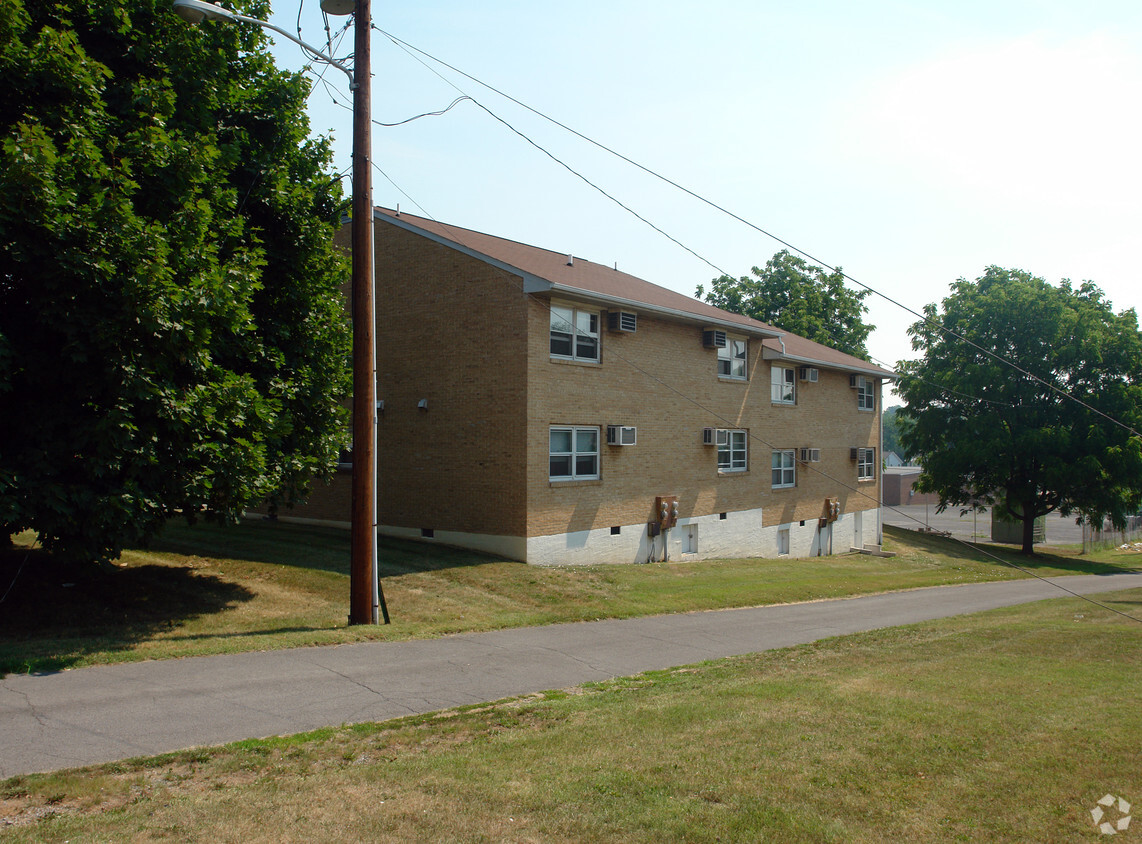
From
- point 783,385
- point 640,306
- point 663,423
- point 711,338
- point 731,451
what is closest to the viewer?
point 640,306

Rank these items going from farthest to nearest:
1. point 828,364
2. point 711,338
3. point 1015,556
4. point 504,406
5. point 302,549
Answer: point 1015,556 < point 828,364 < point 711,338 < point 504,406 < point 302,549

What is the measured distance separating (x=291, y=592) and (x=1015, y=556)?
33.0 metres

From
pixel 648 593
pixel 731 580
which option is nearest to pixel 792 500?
pixel 731 580

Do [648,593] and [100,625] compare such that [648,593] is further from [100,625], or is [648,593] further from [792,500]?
[792,500]

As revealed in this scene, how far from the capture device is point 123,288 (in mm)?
9461

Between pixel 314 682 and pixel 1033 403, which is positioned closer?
pixel 314 682

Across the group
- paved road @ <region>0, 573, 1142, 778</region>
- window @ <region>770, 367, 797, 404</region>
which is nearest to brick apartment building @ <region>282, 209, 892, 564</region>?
window @ <region>770, 367, 797, 404</region>

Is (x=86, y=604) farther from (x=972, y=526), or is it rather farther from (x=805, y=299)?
(x=972, y=526)

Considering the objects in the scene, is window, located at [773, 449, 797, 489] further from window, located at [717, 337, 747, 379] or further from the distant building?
the distant building

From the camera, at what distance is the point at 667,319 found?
2264 cm

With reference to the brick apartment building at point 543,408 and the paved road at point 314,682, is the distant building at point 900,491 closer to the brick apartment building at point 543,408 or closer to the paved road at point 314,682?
the brick apartment building at point 543,408

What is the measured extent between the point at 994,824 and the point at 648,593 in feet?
40.6

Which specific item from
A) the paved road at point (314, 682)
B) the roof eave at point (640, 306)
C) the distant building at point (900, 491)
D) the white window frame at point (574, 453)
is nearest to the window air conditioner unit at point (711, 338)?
the roof eave at point (640, 306)

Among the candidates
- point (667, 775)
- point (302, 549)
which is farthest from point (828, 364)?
point (667, 775)
